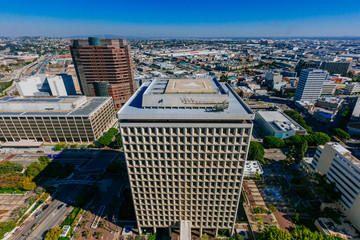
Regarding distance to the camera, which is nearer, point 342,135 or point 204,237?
point 204,237

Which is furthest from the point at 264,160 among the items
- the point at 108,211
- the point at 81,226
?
the point at 81,226

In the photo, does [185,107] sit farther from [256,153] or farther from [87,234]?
[256,153]

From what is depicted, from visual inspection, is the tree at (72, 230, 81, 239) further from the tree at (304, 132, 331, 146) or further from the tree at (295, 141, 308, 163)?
the tree at (304, 132, 331, 146)

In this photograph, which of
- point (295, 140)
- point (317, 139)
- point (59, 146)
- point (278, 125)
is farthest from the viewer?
point (278, 125)

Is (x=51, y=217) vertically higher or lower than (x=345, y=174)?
lower

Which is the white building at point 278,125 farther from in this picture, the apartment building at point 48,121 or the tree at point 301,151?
the apartment building at point 48,121

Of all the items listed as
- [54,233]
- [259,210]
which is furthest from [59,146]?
[259,210]
